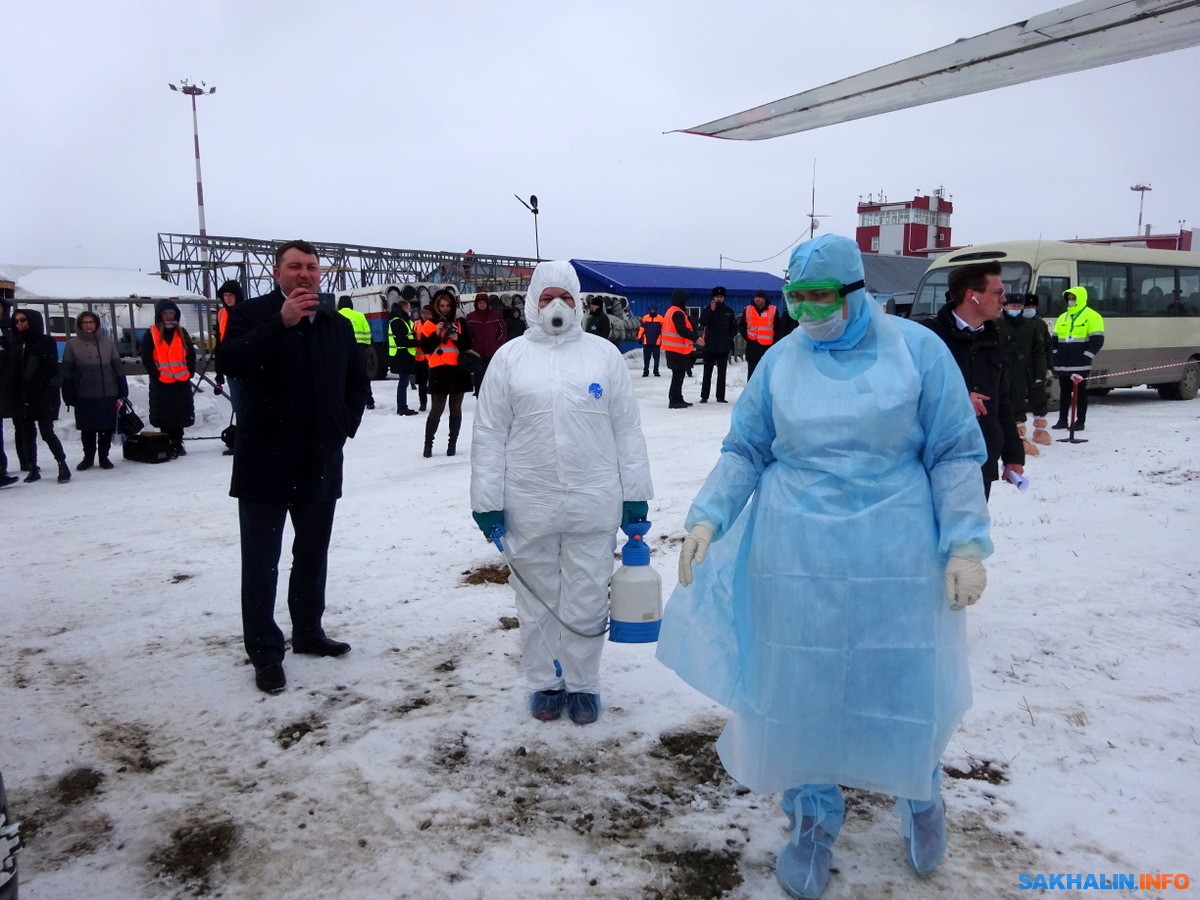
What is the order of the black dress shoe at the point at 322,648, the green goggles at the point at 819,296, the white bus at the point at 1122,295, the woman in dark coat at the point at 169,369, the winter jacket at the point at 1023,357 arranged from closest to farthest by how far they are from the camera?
1. the green goggles at the point at 819,296
2. the black dress shoe at the point at 322,648
3. the winter jacket at the point at 1023,357
4. the woman in dark coat at the point at 169,369
5. the white bus at the point at 1122,295

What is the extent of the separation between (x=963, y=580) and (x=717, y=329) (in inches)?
427

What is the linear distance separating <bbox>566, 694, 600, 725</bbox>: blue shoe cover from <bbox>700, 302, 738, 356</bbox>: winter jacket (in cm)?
984

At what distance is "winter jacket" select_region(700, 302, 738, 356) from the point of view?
504 inches

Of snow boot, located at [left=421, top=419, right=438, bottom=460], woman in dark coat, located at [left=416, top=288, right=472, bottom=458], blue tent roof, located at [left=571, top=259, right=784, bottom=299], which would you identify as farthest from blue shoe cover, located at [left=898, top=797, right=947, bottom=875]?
blue tent roof, located at [left=571, top=259, right=784, bottom=299]

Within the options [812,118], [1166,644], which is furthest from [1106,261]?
[812,118]

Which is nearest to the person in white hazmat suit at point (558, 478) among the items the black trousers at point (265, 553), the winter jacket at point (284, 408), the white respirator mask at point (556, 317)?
the white respirator mask at point (556, 317)

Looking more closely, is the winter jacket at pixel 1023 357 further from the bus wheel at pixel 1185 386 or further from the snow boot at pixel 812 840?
the bus wheel at pixel 1185 386

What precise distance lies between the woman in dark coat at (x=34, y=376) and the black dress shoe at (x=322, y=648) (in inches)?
249

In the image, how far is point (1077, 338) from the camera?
1061 cm

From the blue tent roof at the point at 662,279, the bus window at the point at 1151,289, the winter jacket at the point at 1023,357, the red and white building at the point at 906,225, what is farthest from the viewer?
the red and white building at the point at 906,225

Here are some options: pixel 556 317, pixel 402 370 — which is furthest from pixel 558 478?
pixel 402 370

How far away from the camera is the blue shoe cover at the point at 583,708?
3527 millimetres

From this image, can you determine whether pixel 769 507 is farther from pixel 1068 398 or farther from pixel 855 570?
pixel 1068 398

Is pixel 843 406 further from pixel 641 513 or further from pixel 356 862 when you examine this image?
pixel 356 862
